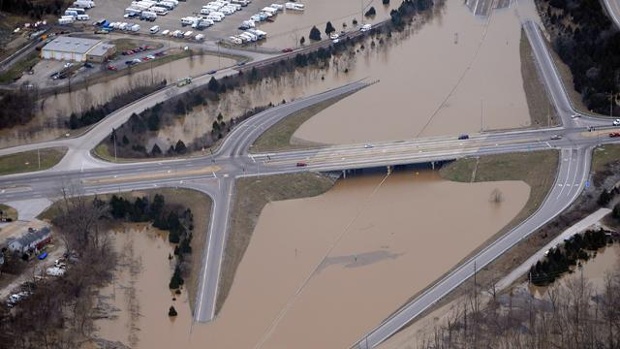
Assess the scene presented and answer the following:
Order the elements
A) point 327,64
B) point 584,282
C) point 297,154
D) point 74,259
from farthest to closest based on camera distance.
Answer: point 327,64 → point 297,154 → point 74,259 → point 584,282

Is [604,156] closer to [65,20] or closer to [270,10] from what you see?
[270,10]

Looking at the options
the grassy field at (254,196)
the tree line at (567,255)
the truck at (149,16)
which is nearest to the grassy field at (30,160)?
the grassy field at (254,196)

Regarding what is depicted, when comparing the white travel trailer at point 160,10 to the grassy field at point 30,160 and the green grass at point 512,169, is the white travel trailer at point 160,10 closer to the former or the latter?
the grassy field at point 30,160

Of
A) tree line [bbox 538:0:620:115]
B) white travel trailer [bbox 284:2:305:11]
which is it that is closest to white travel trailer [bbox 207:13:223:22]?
white travel trailer [bbox 284:2:305:11]

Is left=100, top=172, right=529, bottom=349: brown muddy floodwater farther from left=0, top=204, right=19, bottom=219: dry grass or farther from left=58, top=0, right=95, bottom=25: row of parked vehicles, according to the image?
left=58, top=0, right=95, bottom=25: row of parked vehicles

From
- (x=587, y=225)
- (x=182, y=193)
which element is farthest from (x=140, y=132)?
(x=587, y=225)

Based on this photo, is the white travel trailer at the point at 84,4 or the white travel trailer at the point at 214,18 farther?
the white travel trailer at the point at 84,4

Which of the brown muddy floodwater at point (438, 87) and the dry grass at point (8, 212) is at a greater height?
the brown muddy floodwater at point (438, 87)

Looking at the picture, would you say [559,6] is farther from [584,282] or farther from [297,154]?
[584,282]
